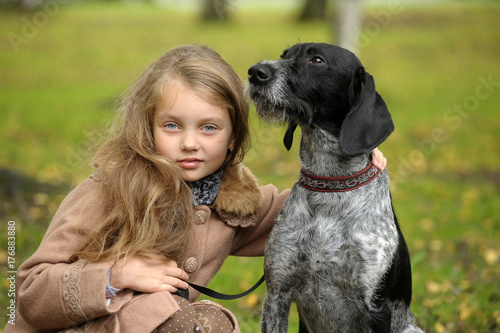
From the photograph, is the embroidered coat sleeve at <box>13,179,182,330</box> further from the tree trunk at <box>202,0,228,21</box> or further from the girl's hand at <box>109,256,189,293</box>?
the tree trunk at <box>202,0,228,21</box>

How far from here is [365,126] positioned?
290cm

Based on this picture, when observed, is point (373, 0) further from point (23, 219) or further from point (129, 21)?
point (23, 219)

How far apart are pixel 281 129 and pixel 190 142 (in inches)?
72.3

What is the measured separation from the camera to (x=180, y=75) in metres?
3.19

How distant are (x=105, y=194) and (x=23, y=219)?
10.4 ft

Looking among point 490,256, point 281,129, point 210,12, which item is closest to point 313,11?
point 210,12

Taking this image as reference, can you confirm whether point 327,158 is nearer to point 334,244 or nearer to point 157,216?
point 334,244

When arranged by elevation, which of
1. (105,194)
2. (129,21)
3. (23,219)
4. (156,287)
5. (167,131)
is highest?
(167,131)

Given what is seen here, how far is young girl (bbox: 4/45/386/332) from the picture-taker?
282cm

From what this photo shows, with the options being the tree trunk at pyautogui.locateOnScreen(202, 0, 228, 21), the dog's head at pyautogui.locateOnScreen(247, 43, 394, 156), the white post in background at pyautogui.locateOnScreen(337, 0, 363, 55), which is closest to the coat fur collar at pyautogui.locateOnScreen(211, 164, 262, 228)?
the dog's head at pyautogui.locateOnScreen(247, 43, 394, 156)

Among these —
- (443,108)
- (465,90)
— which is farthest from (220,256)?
(465,90)

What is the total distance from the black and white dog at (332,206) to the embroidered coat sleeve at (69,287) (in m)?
0.71

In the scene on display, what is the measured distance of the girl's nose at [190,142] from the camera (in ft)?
10.2

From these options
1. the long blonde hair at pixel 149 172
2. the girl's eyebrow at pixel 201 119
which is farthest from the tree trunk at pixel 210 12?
the girl's eyebrow at pixel 201 119
